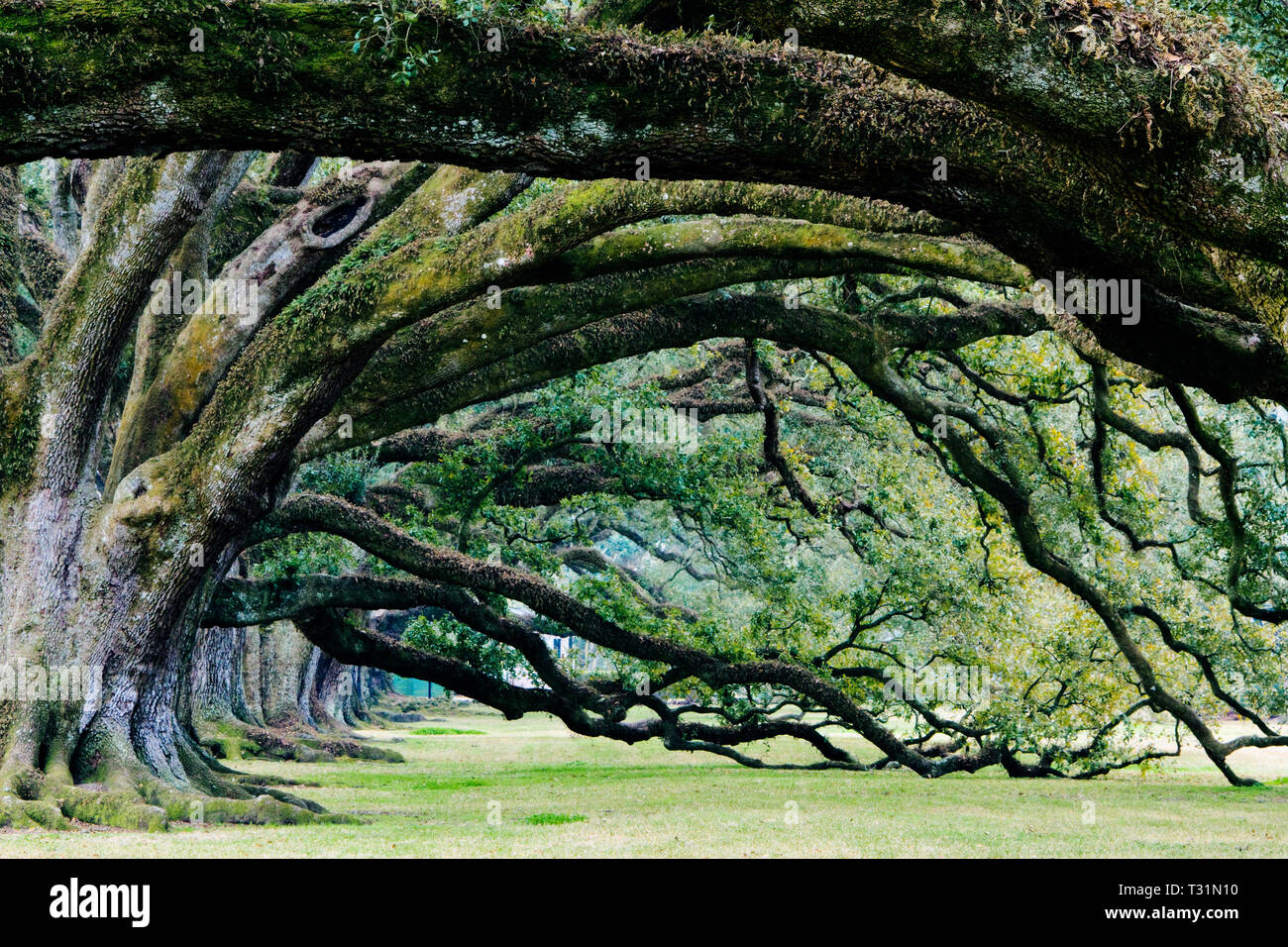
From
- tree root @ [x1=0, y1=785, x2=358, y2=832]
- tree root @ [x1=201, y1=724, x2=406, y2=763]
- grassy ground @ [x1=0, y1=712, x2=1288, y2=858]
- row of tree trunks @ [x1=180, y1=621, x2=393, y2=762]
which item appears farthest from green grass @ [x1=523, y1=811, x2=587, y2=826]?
tree root @ [x1=201, y1=724, x2=406, y2=763]

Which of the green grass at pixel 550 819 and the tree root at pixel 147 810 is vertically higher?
the tree root at pixel 147 810

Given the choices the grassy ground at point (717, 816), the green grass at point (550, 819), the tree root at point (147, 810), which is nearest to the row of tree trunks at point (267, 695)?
the grassy ground at point (717, 816)

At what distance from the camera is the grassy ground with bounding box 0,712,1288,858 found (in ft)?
28.1

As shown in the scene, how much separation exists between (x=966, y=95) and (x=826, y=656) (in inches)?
489

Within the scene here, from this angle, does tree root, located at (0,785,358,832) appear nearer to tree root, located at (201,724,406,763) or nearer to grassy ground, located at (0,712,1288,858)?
grassy ground, located at (0,712,1288,858)

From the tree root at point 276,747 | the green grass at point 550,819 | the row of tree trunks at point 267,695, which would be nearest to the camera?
the green grass at point 550,819

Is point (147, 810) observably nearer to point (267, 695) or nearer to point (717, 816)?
point (717, 816)

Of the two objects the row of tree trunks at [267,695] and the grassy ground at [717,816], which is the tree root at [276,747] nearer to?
the row of tree trunks at [267,695]

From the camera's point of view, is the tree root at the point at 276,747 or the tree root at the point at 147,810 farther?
the tree root at the point at 276,747

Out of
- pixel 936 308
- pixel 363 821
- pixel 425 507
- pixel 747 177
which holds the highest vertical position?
pixel 936 308

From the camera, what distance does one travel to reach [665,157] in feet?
19.0

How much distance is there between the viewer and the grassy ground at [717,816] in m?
8.58
